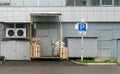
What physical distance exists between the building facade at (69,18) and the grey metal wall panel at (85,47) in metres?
1.68

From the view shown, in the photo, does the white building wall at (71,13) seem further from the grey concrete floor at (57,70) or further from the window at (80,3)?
the grey concrete floor at (57,70)

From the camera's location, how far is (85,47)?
1524 inches

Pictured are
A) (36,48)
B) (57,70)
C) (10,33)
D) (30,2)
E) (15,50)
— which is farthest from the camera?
(30,2)

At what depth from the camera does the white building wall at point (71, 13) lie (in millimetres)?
39969

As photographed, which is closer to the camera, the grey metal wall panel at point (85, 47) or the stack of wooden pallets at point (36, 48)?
the stack of wooden pallets at point (36, 48)

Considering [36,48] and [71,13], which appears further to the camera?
[71,13]

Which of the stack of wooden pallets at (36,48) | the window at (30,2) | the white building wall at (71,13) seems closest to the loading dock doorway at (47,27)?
the white building wall at (71,13)

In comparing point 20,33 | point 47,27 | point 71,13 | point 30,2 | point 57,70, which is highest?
point 30,2

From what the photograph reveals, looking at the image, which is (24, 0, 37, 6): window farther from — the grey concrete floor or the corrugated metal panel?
the grey concrete floor

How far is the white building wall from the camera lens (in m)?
40.0

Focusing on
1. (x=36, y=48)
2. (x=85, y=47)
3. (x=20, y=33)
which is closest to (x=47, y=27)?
(x=20, y=33)

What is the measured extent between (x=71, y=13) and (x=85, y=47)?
12.6 feet

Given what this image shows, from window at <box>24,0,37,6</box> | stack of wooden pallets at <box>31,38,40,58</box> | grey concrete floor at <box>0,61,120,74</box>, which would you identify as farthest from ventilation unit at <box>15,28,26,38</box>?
Result: grey concrete floor at <box>0,61,120,74</box>

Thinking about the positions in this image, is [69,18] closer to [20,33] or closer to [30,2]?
[30,2]
